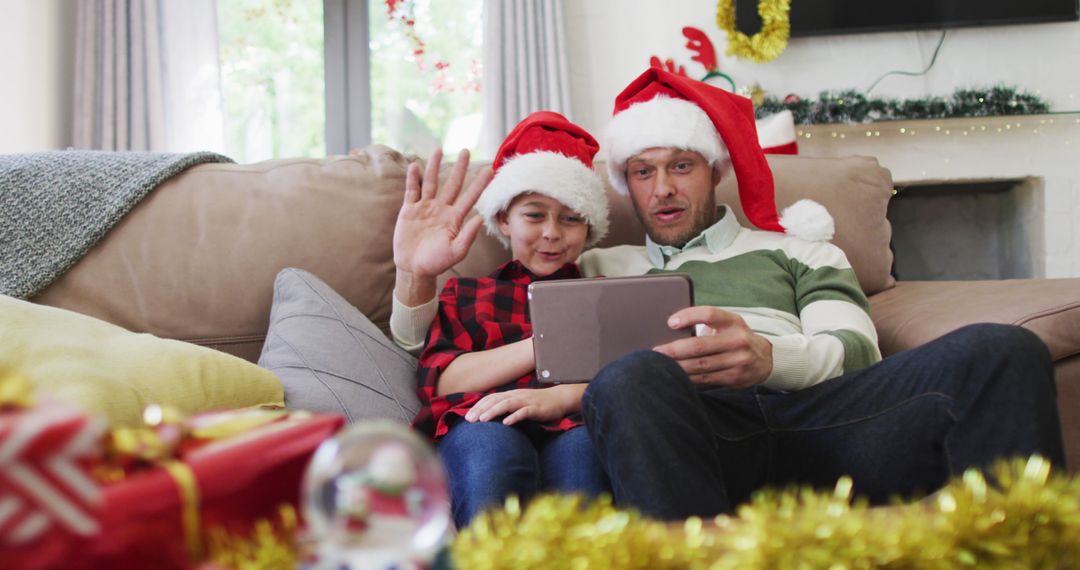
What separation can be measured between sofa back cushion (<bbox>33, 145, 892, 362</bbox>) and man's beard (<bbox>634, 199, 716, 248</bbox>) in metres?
0.21

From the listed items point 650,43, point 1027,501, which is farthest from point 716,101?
point 650,43

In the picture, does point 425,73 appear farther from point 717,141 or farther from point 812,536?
point 812,536

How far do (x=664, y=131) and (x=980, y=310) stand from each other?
61 cm

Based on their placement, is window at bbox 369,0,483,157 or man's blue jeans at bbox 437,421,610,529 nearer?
man's blue jeans at bbox 437,421,610,529

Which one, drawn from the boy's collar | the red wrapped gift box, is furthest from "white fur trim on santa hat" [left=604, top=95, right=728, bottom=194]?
the red wrapped gift box

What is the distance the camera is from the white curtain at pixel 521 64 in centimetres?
367

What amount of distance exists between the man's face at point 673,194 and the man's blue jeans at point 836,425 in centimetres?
44

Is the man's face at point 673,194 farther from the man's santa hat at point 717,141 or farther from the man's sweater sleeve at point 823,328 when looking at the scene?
the man's sweater sleeve at point 823,328

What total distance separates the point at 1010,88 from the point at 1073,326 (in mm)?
2547

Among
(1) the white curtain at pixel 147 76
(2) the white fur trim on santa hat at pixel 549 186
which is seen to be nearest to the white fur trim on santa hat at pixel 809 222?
(2) the white fur trim on santa hat at pixel 549 186

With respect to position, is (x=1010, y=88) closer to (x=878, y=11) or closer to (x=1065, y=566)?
(x=878, y=11)

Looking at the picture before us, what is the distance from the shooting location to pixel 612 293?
4.27 ft

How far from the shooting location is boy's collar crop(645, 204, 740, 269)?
1.67 m

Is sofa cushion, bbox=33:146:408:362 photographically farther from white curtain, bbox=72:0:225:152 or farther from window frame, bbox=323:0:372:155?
window frame, bbox=323:0:372:155
